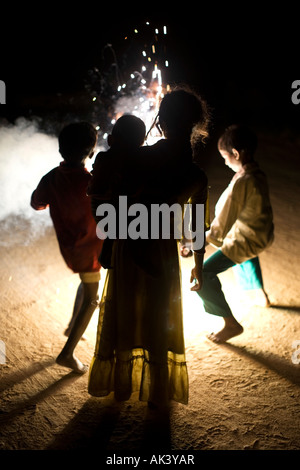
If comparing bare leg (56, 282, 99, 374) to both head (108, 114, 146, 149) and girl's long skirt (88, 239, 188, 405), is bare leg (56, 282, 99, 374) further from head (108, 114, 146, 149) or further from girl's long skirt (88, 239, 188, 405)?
head (108, 114, 146, 149)

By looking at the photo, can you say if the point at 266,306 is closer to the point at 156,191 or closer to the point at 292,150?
the point at 156,191

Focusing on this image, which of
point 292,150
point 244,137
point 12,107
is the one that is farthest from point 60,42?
point 244,137

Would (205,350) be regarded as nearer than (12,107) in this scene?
→ Yes

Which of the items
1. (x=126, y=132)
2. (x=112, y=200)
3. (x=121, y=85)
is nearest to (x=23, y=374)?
(x=112, y=200)

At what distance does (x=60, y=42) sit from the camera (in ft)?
60.9

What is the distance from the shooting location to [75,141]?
2.43m

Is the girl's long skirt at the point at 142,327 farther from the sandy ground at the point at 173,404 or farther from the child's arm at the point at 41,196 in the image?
the child's arm at the point at 41,196

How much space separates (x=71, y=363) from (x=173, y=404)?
2.97 ft

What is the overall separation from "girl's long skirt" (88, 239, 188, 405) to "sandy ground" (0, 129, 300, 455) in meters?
0.22

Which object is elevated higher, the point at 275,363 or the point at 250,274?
the point at 250,274

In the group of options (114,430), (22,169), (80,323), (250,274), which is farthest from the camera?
(22,169)

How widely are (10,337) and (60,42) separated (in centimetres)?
1970

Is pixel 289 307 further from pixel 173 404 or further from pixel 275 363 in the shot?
pixel 173 404

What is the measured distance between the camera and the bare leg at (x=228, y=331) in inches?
126
